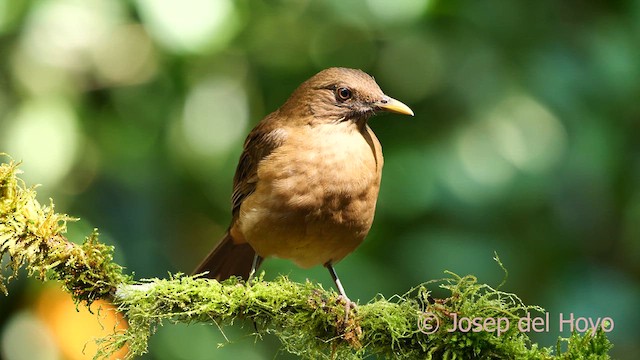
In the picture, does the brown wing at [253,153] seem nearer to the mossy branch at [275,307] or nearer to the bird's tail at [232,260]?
the bird's tail at [232,260]

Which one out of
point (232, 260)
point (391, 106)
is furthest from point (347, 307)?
point (232, 260)

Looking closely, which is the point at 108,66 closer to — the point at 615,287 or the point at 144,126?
the point at 144,126

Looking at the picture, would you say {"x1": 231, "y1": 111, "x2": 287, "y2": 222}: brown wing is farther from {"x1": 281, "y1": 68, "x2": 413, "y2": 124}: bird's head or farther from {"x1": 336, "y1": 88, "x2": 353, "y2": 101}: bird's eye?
{"x1": 336, "y1": 88, "x2": 353, "y2": 101}: bird's eye

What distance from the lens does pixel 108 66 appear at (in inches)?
202

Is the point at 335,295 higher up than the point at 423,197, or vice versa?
the point at 423,197

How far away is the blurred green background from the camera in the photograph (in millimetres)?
4801

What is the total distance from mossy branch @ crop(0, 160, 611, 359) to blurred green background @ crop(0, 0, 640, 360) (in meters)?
1.48

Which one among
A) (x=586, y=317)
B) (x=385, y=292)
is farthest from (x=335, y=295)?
(x=586, y=317)

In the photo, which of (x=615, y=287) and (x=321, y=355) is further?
(x=615, y=287)

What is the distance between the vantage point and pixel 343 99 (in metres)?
4.28

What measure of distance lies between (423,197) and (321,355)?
1593 mm

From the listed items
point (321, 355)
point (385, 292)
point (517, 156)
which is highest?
point (517, 156)

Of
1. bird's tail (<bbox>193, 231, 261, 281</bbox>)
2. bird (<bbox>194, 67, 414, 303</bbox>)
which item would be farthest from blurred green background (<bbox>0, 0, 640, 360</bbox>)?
bird (<bbox>194, 67, 414, 303</bbox>)

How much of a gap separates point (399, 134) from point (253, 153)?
3.36 feet
